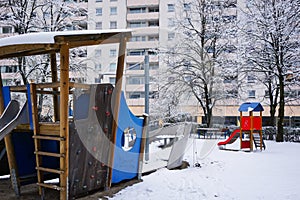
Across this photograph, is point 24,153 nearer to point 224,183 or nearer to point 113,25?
point 224,183

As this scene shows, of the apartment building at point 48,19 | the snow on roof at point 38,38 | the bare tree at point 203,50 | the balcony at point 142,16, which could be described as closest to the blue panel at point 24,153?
the snow on roof at point 38,38

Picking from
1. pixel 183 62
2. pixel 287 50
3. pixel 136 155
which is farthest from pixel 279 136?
pixel 136 155

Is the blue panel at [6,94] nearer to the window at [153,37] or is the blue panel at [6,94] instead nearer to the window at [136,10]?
the window at [153,37]

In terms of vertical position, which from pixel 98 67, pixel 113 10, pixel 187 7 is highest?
pixel 113 10

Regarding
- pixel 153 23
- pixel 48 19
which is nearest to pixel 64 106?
pixel 48 19

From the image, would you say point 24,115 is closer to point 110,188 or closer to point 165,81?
point 110,188

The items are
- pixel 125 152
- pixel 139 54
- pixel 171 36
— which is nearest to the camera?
pixel 125 152

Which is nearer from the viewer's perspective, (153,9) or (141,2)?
(141,2)

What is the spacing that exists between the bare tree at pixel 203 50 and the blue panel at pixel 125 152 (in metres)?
13.0

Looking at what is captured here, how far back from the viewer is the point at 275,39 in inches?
621

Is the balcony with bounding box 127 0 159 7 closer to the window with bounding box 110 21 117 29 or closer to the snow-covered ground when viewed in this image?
the window with bounding box 110 21 117 29

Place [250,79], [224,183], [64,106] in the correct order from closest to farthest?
1. [64,106]
2. [224,183]
3. [250,79]

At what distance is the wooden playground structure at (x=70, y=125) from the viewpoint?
450 centimetres

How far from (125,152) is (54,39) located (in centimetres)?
268
